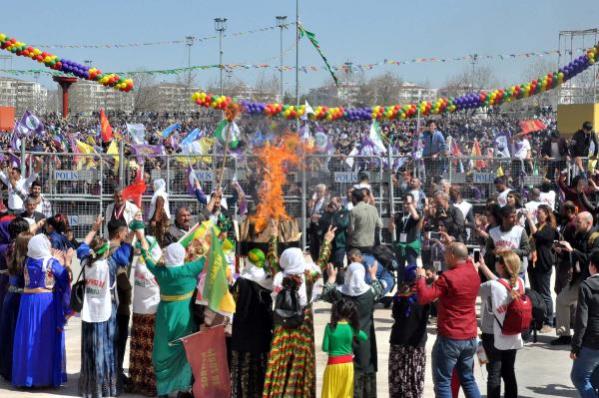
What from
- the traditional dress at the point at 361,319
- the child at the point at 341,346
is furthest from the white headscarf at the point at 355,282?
the child at the point at 341,346

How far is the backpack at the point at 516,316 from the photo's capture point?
27.2 feet

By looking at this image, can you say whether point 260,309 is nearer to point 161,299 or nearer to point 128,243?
point 161,299

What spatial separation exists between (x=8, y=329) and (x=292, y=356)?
340cm

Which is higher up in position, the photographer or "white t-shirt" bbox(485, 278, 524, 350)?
the photographer

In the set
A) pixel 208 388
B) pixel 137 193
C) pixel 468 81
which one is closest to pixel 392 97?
pixel 137 193

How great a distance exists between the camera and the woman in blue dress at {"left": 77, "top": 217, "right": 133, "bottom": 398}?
9203 mm

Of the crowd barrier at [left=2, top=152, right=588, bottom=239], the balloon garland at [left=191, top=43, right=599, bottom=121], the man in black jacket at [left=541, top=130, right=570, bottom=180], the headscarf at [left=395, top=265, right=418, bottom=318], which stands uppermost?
the balloon garland at [left=191, top=43, right=599, bottom=121]

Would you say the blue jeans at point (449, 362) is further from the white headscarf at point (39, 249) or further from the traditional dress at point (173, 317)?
the white headscarf at point (39, 249)

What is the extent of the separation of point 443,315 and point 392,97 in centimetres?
1150

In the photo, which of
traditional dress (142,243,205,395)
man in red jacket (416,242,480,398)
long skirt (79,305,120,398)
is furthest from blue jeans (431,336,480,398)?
long skirt (79,305,120,398)

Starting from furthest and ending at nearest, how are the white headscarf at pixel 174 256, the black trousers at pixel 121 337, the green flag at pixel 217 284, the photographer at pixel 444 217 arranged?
the photographer at pixel 444 217, the black trousers at pixel 121 337, the white headscarf at pixel 174 256, the green flag at pixel 217 284

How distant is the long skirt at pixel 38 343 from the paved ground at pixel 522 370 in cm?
15

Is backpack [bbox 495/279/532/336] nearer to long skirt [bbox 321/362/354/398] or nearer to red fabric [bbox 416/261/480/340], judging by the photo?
red fabric [bbox 416/261/480/340]

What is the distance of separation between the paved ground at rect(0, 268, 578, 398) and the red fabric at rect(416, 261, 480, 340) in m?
1.48
